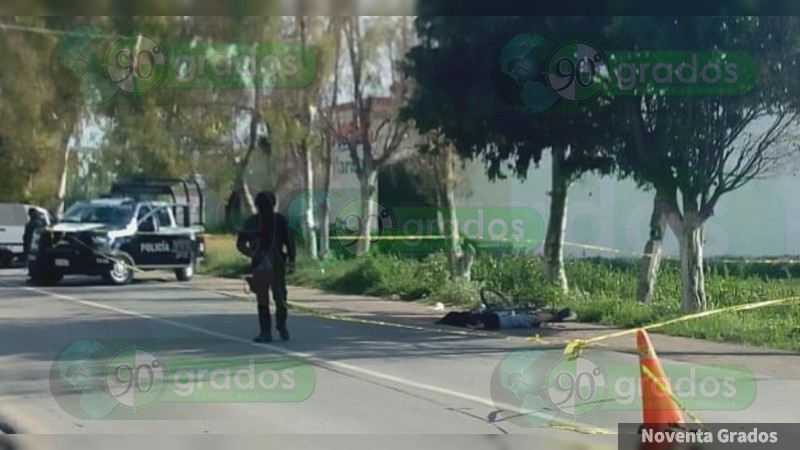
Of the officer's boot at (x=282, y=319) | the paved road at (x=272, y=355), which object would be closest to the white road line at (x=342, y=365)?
the paved road at (x=272, y=355)

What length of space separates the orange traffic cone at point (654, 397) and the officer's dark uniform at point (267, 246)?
164 inches

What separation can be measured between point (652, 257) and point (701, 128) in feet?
7.21

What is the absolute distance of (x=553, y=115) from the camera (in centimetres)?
1198

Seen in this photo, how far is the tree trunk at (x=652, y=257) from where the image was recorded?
13023 millimetres

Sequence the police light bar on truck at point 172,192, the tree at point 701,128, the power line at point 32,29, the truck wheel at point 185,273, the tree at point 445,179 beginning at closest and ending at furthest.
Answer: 1. the power line at point 32,29
2. the police light bar on truck at point 172,192
3. the truck wheel at point 185,273
4. the tree at point 701,128
5. the tree at point 445,179

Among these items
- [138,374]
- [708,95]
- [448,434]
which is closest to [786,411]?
[448,434]

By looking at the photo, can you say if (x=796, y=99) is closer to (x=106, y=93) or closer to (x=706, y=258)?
(x=706, y=258)

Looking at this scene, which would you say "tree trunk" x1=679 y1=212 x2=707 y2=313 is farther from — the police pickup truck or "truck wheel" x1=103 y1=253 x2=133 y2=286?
"truck wheel" x1=103 y1=253 x2=133 y2=286

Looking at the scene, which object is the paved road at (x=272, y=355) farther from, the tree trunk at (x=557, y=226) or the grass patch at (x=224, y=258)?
the tree trunk at (x=557, y=226)

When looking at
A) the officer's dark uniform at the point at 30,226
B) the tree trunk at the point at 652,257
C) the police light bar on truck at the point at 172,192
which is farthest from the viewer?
the tree trunk at the point at 652,257

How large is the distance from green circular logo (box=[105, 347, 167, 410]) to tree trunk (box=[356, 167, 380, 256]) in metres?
2.96

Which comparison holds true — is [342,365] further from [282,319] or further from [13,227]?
[13,227]

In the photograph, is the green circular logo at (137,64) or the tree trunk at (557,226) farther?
the tree trunk at (557,226)

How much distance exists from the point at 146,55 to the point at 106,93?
56 centimetres
